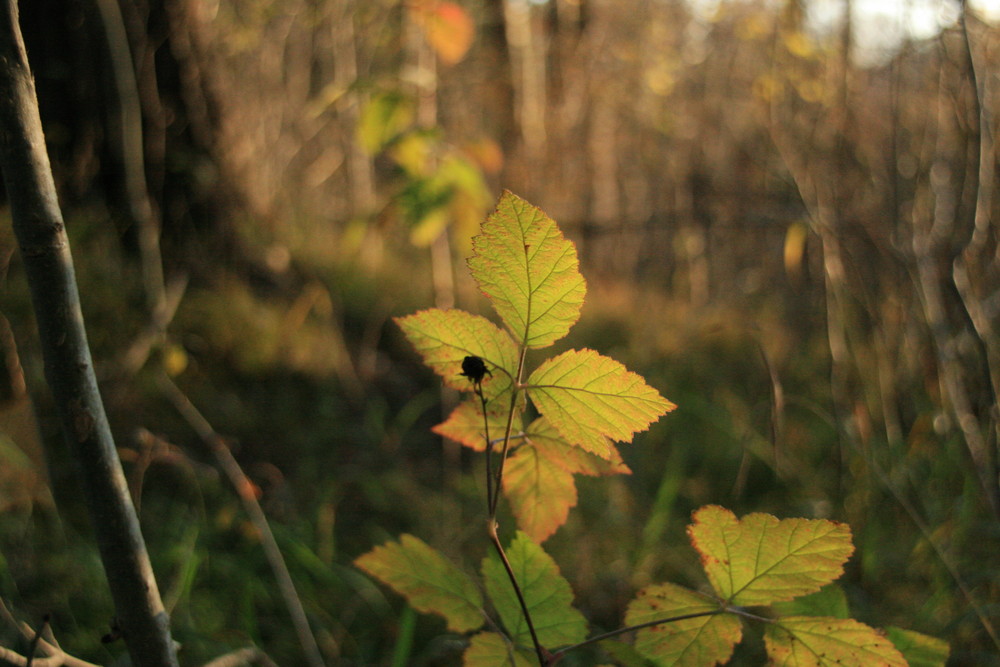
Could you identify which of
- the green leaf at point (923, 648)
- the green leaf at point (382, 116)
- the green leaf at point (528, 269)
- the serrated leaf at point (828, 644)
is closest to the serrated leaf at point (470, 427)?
the green leaf at point (528, 269)

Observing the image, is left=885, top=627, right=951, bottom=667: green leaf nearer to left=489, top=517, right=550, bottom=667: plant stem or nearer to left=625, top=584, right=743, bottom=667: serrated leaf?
left=625, top=584, right=743, bottom=667: serrated leaf

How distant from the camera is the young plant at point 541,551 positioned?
481 millimetres

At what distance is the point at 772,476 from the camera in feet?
7.55

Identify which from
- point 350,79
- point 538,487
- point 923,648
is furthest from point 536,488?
point 350,79

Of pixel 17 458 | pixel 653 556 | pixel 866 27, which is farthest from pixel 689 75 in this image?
pixel 17 458

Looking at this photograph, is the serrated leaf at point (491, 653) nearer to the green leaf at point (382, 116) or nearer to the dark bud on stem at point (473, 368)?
the dark bud on stem at point (473, 368)

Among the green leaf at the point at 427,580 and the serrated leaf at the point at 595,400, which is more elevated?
the serrated leaf at the point at 595,400

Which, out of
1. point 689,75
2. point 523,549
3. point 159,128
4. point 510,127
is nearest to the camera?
point 523,549

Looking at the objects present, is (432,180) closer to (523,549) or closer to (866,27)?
(523,549)

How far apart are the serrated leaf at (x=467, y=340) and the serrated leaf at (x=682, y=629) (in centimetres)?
21

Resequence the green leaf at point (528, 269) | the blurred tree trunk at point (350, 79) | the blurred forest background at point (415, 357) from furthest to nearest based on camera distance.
Result: the blurred tree trunk at point (350, 79) < the blurred forest background at point (415, 357) < the green leaf at point (528, 269)

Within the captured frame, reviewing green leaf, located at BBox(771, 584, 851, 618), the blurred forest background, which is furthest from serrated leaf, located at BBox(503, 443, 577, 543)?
the blurred forest background

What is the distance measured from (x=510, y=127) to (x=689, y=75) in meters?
4.67

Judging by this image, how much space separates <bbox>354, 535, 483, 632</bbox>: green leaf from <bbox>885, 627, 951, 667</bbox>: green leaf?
40 cm
